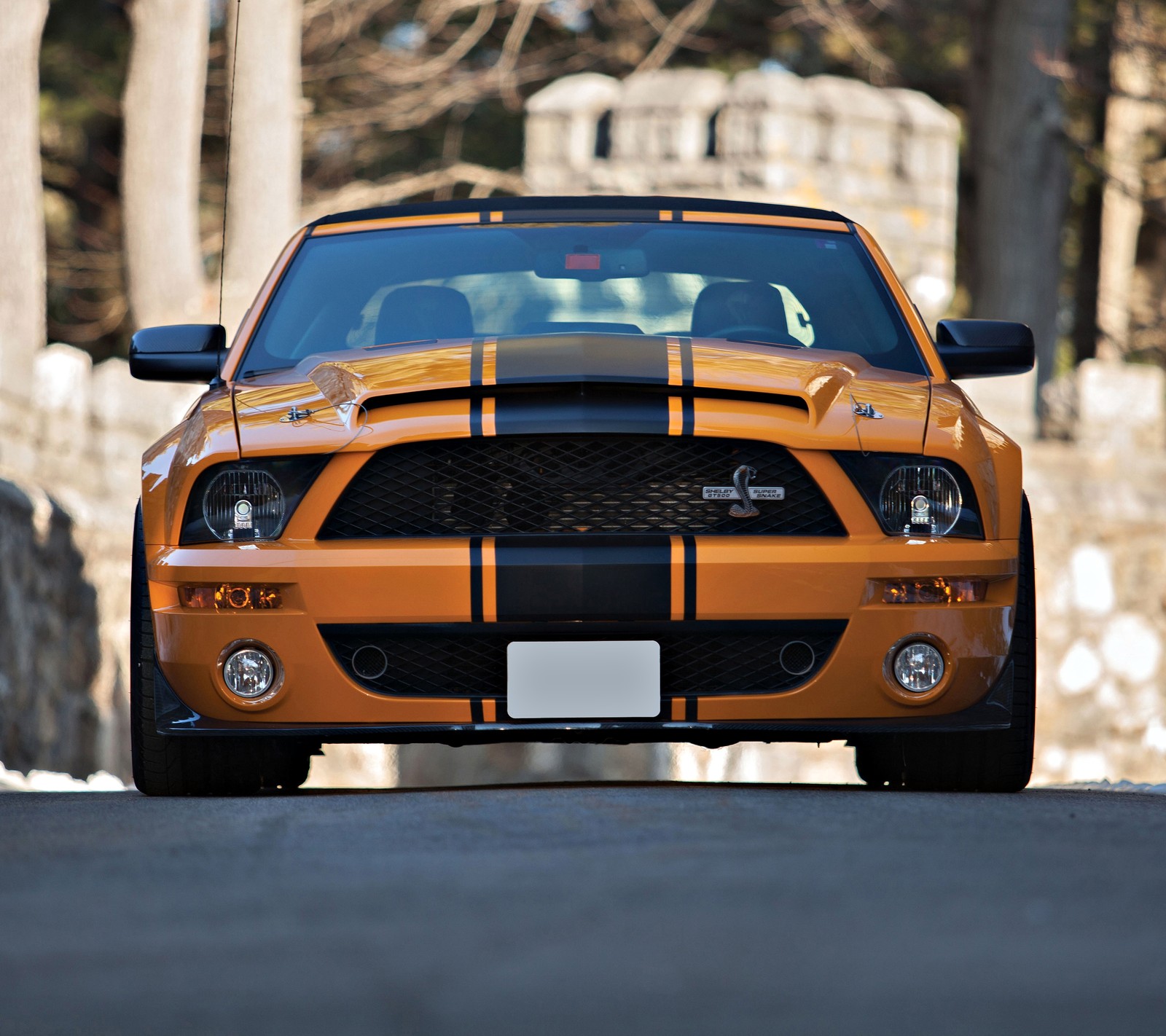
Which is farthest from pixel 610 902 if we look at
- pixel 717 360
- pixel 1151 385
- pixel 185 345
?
pixel 1151 385

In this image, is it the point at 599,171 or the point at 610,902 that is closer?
the point at 610,902

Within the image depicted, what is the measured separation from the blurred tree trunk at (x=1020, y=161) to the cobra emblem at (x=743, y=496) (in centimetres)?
1282

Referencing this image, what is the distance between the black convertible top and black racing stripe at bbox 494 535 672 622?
1.77 metres

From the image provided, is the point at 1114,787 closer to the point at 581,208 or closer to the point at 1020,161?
the point at 581,208

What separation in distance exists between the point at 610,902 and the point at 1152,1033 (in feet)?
3.09

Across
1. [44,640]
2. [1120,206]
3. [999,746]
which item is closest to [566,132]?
[44,640]

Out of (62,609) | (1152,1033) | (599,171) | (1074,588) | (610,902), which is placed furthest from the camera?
(599,171)

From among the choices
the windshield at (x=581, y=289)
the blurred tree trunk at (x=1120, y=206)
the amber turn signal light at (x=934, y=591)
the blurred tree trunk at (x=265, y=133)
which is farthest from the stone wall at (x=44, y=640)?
the blurred tree trunk at (x=1120, y=206)

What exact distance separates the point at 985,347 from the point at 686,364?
1.28 metres

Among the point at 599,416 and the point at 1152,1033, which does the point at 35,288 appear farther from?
the point at 1152,1033

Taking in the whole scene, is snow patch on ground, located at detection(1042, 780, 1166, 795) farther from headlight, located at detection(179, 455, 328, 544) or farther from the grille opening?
headlight, located at detection(179, 455, 328, 544)

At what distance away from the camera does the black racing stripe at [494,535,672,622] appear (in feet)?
14.5

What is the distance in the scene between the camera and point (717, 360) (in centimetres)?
473

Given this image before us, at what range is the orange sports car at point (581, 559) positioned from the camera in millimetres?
4461
